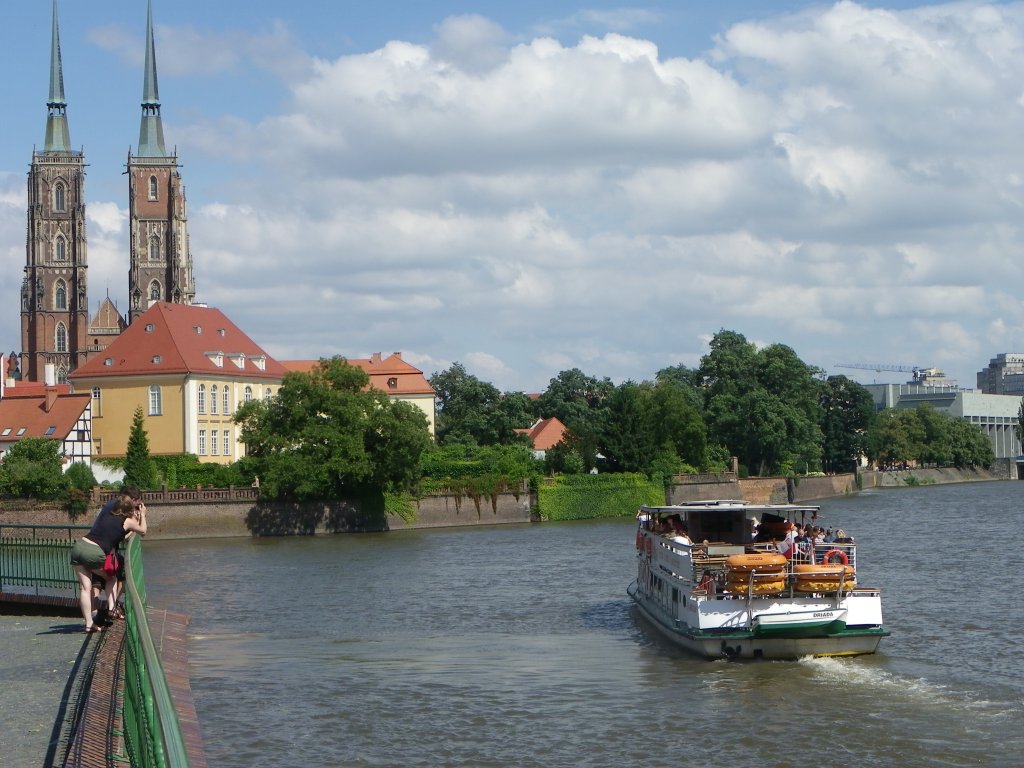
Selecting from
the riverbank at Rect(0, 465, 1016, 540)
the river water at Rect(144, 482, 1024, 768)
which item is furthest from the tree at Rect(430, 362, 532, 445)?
the river water at Rect(144, 482, 1024, 768)

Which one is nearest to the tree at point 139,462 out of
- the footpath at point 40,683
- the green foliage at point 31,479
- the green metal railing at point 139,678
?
the green foliage at point 31,479

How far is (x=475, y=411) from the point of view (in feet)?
459

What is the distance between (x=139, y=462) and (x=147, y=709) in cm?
7986

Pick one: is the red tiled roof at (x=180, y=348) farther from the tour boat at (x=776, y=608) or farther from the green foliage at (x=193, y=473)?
the tour boat at (x=776, y=608)

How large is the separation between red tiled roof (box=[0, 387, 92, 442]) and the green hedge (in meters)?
31.9

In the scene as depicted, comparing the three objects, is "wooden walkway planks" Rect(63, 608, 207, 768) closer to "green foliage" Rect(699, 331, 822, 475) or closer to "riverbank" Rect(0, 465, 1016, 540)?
"riverbank" Rect(0, 465, 1016, 540)

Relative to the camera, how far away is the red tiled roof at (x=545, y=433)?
13212 centimetres

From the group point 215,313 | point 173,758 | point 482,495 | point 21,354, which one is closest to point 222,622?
point 173,758

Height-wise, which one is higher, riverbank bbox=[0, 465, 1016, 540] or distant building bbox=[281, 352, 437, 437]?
distant building bbox=[281, 352, 437, 437]

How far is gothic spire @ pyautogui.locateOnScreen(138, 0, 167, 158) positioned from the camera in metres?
165

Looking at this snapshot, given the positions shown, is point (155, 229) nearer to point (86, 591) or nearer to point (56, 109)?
point (56, 109)

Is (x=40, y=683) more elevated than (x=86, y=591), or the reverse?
(x=86, y=591)

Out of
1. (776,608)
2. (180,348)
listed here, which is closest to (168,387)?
(180,348)

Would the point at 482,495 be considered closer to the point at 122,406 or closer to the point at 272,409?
the point at 272,409
